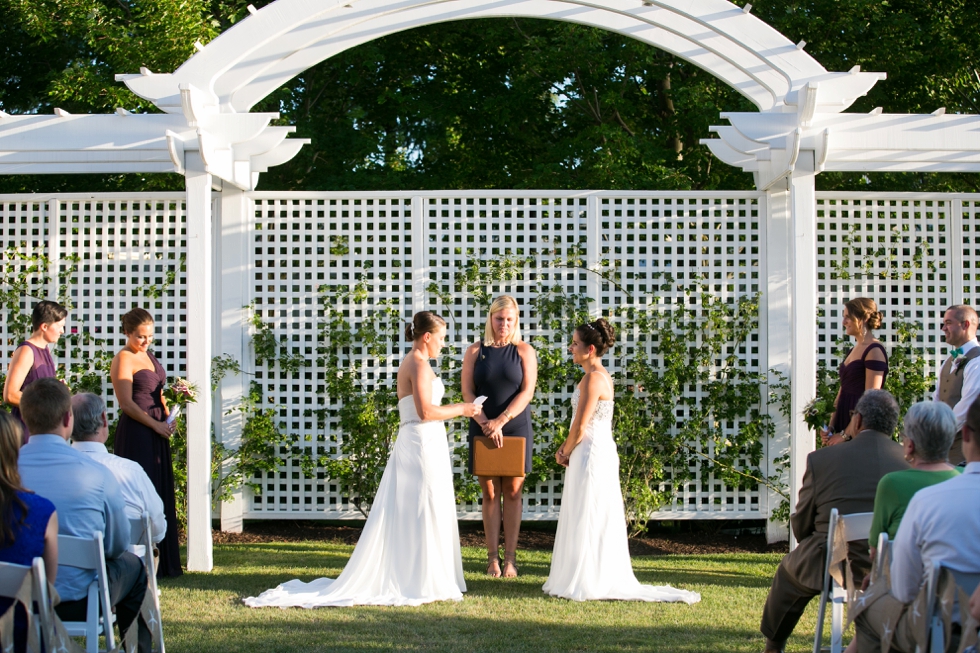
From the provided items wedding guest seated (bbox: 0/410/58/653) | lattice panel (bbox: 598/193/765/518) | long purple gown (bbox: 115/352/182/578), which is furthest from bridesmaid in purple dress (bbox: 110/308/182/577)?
lattice panel (bbox: 598/193/765/518)

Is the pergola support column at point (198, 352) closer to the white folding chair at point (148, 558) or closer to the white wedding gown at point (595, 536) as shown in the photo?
the white folding chair at point (148, 558)

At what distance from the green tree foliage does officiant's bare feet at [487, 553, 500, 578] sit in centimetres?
505

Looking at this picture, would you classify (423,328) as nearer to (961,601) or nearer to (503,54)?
(961,601)

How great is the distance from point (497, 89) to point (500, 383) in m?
6.99

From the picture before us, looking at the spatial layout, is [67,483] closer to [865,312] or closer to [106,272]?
[106,272]

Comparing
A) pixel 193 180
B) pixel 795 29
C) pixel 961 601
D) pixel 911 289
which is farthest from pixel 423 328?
pixel 795 29

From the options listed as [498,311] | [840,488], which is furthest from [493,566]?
[840,488]

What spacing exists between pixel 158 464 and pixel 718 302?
413cm

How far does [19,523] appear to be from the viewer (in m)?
3.24

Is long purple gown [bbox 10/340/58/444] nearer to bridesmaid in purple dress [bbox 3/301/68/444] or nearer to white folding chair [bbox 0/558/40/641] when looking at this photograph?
bridesmaid in purple dress [bbox 3/301/68/444]

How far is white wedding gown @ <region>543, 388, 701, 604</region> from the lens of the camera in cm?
569

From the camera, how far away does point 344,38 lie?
7.02 m

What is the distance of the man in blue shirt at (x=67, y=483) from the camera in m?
3.64

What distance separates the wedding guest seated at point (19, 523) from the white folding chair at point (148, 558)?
0.73 meters
